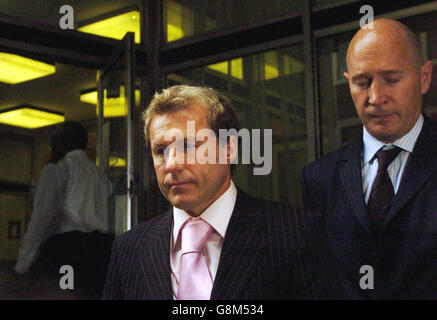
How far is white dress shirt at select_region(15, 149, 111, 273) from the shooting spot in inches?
112

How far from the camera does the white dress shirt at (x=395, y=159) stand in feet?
5.65

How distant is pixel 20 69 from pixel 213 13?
1786 millimetres

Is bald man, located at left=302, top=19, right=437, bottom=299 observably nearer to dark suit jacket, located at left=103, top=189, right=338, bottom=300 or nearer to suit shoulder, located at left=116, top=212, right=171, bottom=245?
dark suit jacket, located at left=103, top=189, right=338, bottom=300

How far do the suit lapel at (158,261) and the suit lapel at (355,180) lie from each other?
65 centimetres

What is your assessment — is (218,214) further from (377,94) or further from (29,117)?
(29,117)

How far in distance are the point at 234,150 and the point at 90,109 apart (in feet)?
12.9

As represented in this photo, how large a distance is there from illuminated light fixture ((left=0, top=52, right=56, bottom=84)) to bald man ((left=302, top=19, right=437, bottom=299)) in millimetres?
3177

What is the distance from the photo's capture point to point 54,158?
2973 millimetres

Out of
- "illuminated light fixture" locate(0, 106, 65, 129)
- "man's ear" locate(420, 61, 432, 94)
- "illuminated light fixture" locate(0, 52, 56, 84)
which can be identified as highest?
"illuminated light fixture" locate(0, 52, 56, 84)

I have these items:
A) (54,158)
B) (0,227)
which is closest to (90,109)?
(0,227)

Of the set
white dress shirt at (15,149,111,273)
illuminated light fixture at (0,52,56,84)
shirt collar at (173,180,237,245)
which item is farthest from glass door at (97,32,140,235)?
shirt collar at (173,180,237,245)

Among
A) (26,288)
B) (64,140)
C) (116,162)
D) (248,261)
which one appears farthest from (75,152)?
(248,261)
